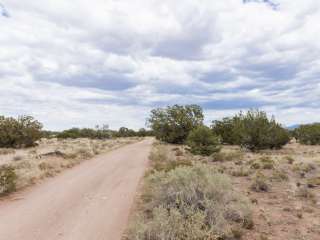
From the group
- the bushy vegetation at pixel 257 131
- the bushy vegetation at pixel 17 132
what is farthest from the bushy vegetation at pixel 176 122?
the bushy vegetation at pixel 17 132

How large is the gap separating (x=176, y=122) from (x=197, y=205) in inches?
1506

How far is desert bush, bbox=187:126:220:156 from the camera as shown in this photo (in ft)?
83.5

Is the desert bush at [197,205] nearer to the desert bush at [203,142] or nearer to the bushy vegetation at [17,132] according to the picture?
the desert bush at [203,142]

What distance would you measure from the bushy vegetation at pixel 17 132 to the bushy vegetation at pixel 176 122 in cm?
1783

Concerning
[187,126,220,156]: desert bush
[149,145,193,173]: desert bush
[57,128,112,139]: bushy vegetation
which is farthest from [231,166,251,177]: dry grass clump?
[57,128,112,139]: bushy vegetation

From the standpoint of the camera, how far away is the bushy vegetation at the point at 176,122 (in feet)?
148

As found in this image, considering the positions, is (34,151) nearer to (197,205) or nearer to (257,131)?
(257,131)

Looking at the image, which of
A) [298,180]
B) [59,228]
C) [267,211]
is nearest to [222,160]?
[298,180]

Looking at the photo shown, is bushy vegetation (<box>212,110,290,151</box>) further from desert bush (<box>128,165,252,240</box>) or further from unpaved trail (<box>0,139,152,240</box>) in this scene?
desert bush (<box>128,165,252,240</box>)

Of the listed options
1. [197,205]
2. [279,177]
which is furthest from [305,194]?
[197,205]

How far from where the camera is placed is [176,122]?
46344mm

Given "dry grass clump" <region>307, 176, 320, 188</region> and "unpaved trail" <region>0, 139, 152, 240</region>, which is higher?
"dry grass clump" <region>307, 176, 320, 188</region>

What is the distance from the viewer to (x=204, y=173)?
9164 mm

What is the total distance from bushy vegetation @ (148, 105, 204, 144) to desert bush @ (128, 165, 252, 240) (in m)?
35.2
